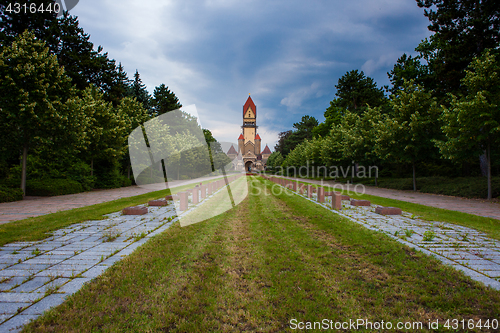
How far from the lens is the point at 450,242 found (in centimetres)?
490

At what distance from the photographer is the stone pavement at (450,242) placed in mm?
3529

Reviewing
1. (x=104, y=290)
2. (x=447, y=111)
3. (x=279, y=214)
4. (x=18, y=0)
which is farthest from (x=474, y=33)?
(x=18, y=0)

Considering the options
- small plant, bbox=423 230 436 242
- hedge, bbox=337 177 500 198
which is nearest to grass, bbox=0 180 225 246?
small plant, bbox=423 230 436 242

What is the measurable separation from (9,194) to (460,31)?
30867 millimetres

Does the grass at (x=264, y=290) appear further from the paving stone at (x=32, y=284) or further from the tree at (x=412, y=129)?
the tree at (x=412, y=129)

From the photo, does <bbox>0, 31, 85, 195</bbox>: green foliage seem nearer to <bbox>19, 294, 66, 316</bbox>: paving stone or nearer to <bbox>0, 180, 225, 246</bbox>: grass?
<bbox>0, 180, 225, 246</bbox>: grass

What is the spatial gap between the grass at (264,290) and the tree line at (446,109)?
1255 centimetres

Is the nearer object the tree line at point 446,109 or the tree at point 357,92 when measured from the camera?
the tree line at point 446,109

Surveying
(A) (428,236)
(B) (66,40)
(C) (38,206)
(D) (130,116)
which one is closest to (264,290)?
(A) (428,236)

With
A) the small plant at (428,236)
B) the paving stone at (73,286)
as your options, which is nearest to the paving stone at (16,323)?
the paving stone at (73,286)

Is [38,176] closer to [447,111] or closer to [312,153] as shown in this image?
[447,111]

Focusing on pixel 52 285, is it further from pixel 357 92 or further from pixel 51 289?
pixel 357 92

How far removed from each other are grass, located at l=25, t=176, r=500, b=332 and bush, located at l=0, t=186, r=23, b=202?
11701 mm

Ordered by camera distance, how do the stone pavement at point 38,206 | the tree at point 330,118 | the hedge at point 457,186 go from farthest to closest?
the tree at point 330,118, the hedge at point 457,186, the stone pavement at point 38,206
